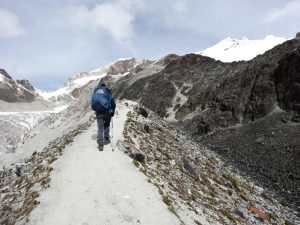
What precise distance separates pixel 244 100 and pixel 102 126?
49.1 metres

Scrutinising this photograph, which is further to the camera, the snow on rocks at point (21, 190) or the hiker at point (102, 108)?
the hiker at point (102, 108)

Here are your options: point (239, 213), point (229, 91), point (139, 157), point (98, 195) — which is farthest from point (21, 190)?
point (229, 91)

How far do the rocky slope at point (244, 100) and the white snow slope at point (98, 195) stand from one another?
1798 centimetres

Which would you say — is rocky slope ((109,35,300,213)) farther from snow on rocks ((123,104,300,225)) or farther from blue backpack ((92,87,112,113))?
blue backpack ((92,87,112,113))

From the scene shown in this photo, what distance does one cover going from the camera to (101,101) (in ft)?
71.4

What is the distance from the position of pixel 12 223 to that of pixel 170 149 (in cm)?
1485

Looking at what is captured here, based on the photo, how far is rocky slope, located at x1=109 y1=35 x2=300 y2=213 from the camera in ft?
140

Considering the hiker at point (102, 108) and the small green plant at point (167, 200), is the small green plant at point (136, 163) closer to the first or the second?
the hiker at point (102, 108)

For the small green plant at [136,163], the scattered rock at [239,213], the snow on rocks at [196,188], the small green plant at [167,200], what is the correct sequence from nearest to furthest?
the small green plant at [167,200], the snow on rocks at [196,188], the small green plant at [136,163], the scattered rock at [239,213]

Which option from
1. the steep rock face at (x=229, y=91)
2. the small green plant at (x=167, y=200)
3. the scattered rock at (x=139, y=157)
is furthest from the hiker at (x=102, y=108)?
the steep rock face at (x=229, y=91)

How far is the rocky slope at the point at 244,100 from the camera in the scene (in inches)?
1678

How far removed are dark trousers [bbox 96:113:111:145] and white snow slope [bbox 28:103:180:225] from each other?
1.07 meters

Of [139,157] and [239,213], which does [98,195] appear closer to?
[139,157]

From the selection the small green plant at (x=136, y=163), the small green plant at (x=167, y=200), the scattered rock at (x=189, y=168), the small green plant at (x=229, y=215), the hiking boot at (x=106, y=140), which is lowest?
the small green plant at (x=229, y=215)
